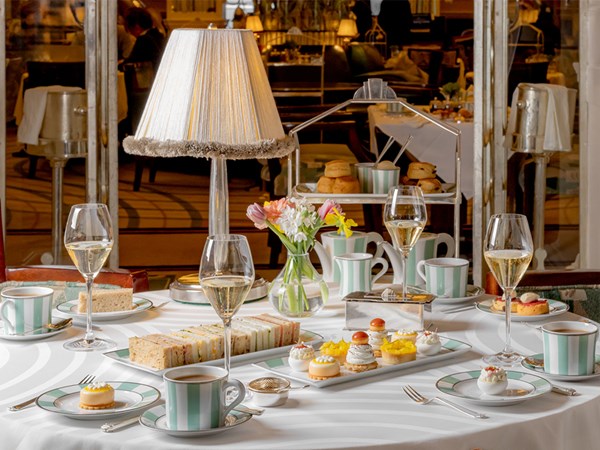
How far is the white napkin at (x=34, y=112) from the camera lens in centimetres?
476

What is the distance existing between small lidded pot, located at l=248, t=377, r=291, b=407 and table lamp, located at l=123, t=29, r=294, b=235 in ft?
2.55

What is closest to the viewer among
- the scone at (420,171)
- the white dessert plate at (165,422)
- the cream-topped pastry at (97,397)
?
the white dessert plate at (165,422)

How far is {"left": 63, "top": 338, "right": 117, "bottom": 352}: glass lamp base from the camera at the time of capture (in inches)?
76.1

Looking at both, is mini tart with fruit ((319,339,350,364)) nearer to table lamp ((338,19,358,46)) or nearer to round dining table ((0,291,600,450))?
round dining table ((0,291,600,450))

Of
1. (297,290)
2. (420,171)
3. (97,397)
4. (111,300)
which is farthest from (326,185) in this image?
(97,397)

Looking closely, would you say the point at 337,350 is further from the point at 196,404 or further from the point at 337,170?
the point at 337,170

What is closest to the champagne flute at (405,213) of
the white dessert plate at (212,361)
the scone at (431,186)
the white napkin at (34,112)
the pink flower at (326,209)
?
the pink flower at (326,209)

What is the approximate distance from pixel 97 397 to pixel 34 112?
344 cm

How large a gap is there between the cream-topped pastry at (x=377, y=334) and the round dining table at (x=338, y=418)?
0.33 ft

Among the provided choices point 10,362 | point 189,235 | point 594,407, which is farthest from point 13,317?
point 189,235

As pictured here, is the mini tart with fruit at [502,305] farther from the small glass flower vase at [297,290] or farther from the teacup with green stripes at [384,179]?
the teacup with green stripes at [384,179]

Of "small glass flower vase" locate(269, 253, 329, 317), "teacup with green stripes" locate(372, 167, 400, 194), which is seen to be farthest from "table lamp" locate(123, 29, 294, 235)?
"teacup with green stripes" locate(372, 167, 400, 194)

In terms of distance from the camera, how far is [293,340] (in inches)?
76.1

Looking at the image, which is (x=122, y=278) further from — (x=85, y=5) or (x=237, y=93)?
(x=85, y=5)
